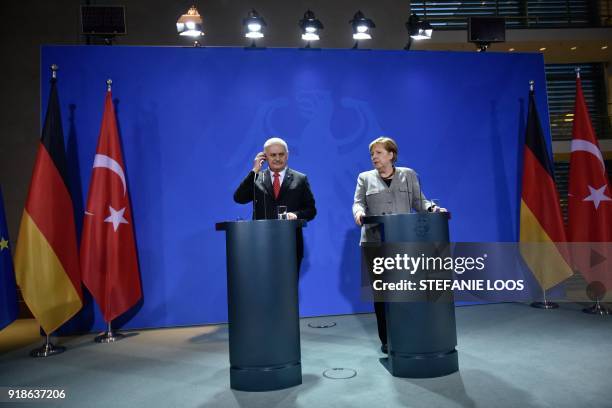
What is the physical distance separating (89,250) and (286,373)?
95.0 inches

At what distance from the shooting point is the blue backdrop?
4672mm

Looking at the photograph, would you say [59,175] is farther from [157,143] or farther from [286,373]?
[286,373]

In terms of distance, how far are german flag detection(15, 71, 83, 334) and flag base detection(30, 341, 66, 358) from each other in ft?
0.39

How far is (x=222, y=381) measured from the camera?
2.96 m

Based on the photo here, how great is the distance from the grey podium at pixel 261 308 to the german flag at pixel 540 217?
330 cm

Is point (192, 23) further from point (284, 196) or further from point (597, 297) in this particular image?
point (597, 297)

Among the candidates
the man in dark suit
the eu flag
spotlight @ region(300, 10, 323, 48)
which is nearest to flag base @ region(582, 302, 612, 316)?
the man in dark suit

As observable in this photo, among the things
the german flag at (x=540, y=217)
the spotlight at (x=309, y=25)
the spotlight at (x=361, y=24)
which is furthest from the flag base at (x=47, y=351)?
the german flag at (x=540, y=217)

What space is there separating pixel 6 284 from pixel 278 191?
2.42 metres

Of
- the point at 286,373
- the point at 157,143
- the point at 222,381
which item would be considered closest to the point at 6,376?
the point at 222,381

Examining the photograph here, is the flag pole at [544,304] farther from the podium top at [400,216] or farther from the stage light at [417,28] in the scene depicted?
the stage light at [417,28]

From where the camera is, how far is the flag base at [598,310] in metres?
4.50

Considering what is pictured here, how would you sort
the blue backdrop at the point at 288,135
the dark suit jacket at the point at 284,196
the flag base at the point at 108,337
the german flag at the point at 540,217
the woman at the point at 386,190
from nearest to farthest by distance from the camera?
the woman at the point at 386,190, the dark suit jacket at the point at 284,196, the flag base at the point at 108,337, the blue backdrop at the point at 288,135, the german flag at the point at 540,217

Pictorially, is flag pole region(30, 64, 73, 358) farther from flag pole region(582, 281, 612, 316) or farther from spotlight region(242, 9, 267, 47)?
flag pole region(582, 281, 612, 316)
